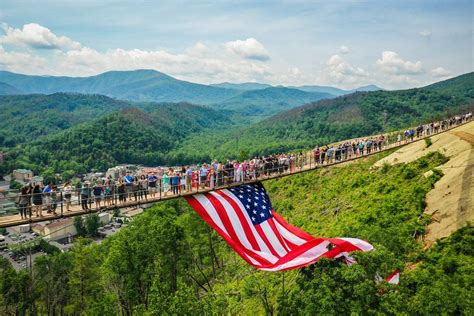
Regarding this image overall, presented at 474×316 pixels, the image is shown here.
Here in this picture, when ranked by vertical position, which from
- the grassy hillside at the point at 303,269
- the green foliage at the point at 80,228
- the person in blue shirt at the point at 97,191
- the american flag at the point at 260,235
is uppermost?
the person in blue shirt at the point at 97,191

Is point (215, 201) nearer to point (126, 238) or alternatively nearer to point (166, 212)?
point (126, 238)

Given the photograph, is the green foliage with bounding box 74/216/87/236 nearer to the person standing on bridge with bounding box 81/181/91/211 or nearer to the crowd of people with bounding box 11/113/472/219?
the crowd of people with bounding box 11/113/472/219

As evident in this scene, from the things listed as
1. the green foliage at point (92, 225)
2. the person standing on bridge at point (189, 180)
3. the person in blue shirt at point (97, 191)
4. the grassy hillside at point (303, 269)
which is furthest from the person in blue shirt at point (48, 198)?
the green foliage at point (92, 225)

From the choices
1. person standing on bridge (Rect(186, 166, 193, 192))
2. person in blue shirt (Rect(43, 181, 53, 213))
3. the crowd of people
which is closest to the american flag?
person standing on bridge (Rect(186, 166, 193, 192))

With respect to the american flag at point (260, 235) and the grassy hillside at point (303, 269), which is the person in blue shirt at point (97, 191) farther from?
the grassy hillside at point (303, 269)

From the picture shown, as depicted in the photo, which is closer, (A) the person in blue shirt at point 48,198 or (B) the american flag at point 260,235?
(A) the person in blue shirt at point 48,198

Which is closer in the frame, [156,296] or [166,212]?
[156,296]

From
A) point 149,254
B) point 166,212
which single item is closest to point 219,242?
point 166,212
